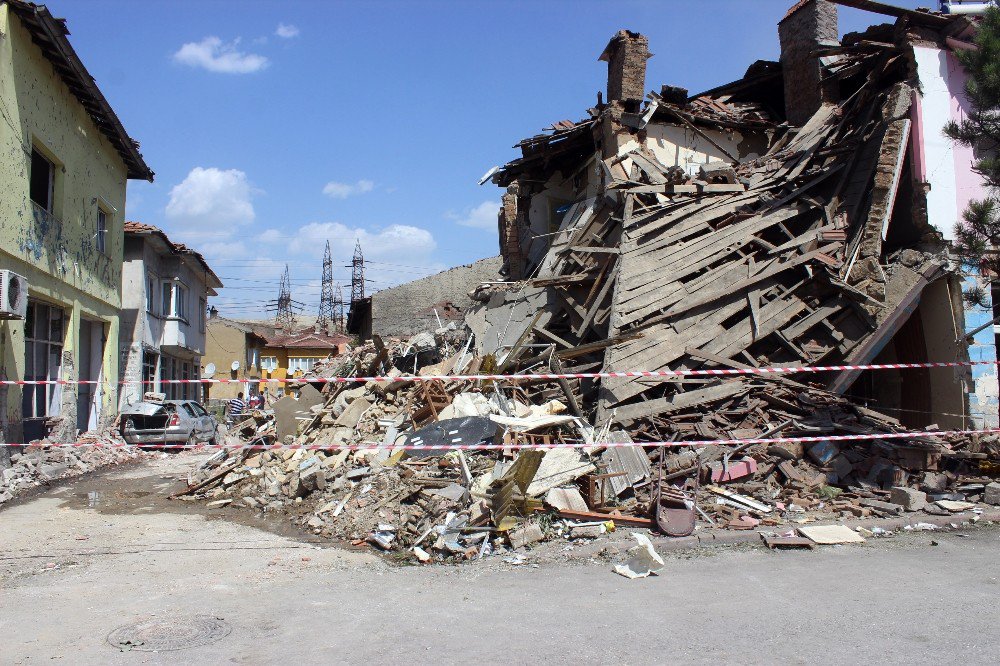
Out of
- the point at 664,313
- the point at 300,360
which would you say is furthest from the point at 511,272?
the point at 300,360

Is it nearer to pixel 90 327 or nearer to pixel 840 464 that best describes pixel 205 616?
pixel 840 464

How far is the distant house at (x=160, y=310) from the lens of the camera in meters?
20.7

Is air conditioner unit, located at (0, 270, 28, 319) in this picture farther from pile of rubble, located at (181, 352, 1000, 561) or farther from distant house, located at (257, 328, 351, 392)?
distant house, located at (257, 328, 351, 392)

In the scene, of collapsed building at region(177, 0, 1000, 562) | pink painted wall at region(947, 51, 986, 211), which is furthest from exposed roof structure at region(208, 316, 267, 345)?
pink painted wall at region(947, 51, 986, 211)

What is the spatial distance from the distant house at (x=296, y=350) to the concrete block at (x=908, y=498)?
45.9 metres

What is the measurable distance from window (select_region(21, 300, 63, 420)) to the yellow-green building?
0.02 meters

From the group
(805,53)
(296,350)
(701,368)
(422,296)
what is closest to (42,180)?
(701,368)

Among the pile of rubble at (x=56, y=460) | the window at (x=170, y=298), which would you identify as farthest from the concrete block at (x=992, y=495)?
the window at (x=170, y=298)

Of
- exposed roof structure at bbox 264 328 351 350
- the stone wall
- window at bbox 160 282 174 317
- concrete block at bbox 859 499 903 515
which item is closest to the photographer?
concrete block at bbox 859 499 903 515

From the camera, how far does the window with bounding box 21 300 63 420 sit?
13219 mm

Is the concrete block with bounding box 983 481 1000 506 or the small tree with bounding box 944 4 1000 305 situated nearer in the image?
the small tree with bounding box 944 4 1000 305

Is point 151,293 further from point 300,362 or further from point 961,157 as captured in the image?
point 300,362

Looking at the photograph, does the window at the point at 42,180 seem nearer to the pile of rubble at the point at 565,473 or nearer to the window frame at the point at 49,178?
the window frame at the point at 49,178

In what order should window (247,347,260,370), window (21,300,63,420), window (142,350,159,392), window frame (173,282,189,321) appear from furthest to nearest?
window (247,347,260,370)
window frame (173,282,189,321)
window (142,350,159,392)
window (21,300,63,420)
